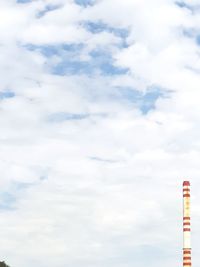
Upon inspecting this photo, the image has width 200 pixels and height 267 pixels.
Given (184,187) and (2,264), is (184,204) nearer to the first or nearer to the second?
(184,187)

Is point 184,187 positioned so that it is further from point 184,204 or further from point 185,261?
point 185,261

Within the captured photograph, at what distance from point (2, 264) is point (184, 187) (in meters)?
38.4

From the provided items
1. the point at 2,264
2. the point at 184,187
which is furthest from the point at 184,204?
the point at 2,264

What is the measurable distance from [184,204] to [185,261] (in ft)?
22.5

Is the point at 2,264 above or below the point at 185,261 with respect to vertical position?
above

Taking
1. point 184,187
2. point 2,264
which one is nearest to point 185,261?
point 184,187

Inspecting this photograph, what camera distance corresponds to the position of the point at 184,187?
79.9 m

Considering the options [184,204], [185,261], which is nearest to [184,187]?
[184,204]

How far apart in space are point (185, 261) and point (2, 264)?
38101 millimetres

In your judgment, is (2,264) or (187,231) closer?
(187,231)

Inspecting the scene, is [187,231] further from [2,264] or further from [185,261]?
[2,264]

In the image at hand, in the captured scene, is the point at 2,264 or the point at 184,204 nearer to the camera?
the point at 184,204

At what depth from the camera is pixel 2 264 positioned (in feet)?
341

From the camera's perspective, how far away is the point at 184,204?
78.4 m
